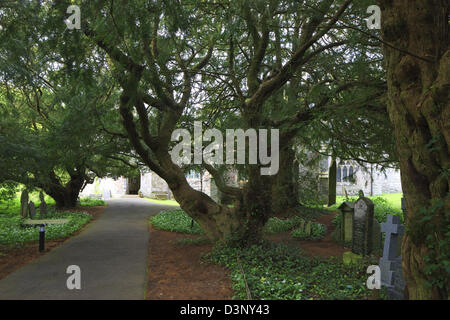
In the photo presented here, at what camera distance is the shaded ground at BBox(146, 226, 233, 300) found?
569 cm

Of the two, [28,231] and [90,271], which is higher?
[90,271]

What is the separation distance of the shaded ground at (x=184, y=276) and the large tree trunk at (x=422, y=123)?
3.20 metres

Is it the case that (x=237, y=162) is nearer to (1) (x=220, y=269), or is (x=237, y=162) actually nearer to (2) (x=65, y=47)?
(1) (x=220, y=269)

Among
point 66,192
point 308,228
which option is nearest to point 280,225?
point 308,228

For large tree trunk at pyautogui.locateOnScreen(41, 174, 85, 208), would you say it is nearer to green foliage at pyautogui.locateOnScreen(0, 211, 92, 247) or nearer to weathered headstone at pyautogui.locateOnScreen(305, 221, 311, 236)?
green foliage at pyautogui.locateOnScreen(0, 211, 92, 247)

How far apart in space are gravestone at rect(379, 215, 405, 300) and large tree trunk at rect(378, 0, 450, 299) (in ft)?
4.15

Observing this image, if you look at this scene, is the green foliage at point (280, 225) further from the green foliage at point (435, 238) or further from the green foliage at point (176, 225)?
the green foliage at point (435, 238)

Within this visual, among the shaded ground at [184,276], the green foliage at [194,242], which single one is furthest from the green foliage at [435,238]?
the green foliage at [194,242]

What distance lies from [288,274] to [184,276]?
226 centimetres

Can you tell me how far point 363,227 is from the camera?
8.14 m

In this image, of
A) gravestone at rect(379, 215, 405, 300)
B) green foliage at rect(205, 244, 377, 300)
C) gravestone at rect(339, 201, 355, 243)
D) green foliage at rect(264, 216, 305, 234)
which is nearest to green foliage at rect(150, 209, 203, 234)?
green foliage at rect(264, 216, 305, 234)

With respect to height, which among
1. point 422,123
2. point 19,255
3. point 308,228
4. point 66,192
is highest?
point 422,123

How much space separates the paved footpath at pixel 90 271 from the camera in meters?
5.64

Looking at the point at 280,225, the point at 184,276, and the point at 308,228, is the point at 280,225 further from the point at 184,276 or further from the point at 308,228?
the point at 184,276
